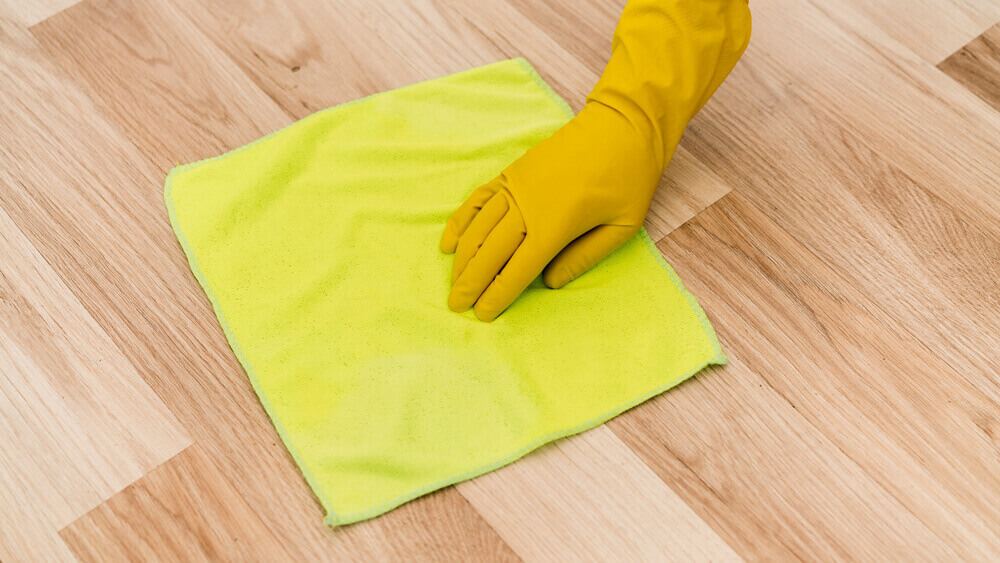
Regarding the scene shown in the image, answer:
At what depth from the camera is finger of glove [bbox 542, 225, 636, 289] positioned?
2.96 feet

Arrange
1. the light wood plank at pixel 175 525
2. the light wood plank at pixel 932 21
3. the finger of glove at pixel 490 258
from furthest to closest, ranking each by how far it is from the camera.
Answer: the light wood plank at pixel 932 21 → the finger of glove at pixel 490 258 → the light wood plank at pixel 175 525

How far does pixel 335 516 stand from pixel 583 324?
32 centimetres

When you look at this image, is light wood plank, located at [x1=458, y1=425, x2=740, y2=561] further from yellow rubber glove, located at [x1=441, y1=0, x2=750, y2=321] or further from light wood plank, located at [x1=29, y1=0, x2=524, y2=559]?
yellow rubber glove, located at [x1=441, y1=0, x2=750, y2=321]

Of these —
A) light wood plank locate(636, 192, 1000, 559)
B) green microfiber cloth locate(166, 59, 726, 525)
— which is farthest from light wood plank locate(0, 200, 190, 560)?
light wood plank locate(636, 192, 1000, 559)

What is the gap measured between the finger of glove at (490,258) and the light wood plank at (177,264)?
0.21 meters

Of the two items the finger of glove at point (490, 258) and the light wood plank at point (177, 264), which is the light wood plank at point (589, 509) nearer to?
the light wood plank at point (177, 264)

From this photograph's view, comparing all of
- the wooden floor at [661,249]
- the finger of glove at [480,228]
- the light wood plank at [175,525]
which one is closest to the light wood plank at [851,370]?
the wooden floor at [661,249]

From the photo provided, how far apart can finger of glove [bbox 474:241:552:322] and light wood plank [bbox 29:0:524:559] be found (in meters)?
0.20

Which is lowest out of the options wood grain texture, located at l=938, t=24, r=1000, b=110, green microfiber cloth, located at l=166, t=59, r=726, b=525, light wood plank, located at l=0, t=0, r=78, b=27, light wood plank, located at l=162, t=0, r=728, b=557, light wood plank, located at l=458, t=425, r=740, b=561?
light wood plank, located at l=458, t=425, r=740, b=561

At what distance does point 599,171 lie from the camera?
2.89ft

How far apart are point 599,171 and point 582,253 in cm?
9

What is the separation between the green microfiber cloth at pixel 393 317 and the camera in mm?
819

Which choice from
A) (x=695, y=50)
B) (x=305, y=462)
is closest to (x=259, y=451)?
(x=305, y=462)

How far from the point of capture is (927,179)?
1018 millimetres
